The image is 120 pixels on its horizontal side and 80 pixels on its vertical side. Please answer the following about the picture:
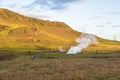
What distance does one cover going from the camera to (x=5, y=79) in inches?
1649

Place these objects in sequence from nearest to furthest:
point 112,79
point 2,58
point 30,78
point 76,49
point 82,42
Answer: point 112,79
point 30,78
point 2,58
point 76,49
point 82,42

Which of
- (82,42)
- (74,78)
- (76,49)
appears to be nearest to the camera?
(74,78)

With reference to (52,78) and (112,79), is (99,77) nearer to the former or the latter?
(112,79)

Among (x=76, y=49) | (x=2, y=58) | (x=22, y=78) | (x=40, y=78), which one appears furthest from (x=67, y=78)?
(x=76, y=49)

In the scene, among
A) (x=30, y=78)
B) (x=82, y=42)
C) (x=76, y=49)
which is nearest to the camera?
(x=30, y=78)

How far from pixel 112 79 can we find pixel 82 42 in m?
114

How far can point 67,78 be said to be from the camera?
4050 centimetres

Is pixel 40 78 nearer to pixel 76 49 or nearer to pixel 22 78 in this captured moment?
pixel 22 78

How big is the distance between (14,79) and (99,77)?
11315 mm

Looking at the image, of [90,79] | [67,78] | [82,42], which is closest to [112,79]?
[90,79]

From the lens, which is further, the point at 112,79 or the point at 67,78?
the point at 67,78

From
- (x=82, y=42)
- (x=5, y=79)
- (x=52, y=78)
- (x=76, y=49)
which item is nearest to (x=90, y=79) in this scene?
(x=52, y=78)

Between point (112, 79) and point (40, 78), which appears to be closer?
point (112, 79)

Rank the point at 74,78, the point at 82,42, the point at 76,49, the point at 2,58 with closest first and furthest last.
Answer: the point at 74,78, the point at 2,58, the point at 76,49, the point at 82,42
